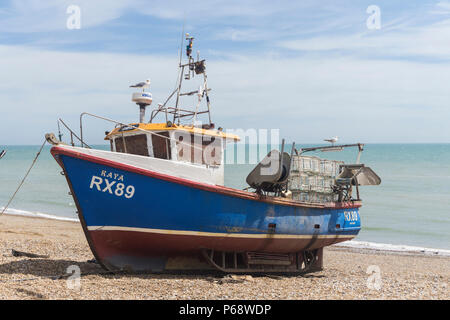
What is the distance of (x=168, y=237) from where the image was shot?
823 centimetres

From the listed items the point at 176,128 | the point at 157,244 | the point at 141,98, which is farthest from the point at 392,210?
the point at 157,244

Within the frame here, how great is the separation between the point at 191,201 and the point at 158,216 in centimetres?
71

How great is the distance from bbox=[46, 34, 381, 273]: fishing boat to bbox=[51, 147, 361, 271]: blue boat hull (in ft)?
0.06

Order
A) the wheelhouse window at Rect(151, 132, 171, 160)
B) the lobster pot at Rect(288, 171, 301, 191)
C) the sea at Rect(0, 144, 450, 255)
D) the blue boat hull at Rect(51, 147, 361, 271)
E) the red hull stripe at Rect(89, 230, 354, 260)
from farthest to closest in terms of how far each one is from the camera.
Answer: the sea at Rect(0, 144, 450, 255), the lobster pot at Rect(288, 171, 301, 191), the wheelhouse window at Rect(151, 132, 171, 160), the red hull stripe at Rect(89, 230, 354, 260), the blue boat hull at Rect(51, 147, 361, 271)

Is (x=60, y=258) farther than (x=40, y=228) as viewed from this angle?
No

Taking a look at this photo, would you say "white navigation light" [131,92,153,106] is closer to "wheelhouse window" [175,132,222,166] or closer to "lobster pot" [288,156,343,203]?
"wheelhouse window" [175,132,222,166]

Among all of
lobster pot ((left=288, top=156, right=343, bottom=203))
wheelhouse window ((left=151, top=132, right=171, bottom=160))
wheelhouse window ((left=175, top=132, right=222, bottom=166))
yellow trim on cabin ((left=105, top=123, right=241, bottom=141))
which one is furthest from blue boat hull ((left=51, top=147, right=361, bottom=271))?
yellow trim on cabin ((left=105, top=123, right=241, bottom=141))

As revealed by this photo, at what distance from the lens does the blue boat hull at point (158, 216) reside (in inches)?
307

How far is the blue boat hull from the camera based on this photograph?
25.6 ft

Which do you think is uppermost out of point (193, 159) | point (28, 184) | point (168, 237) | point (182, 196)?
point (193, 159)

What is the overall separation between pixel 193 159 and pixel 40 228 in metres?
12.3

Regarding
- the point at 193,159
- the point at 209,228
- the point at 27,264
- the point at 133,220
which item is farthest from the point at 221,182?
Answer: the point at 27,264

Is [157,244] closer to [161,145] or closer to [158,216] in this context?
[158,216]
